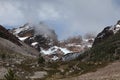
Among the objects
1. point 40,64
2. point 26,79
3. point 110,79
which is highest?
point 40,64

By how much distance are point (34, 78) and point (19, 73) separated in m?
8.39

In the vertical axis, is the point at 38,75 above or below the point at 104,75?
above

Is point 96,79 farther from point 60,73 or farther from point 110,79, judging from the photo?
point 60,73

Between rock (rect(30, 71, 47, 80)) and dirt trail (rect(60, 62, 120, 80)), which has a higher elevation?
rock (rect(30, 71, 47, 80))

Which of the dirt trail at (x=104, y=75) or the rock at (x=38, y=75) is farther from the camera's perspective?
the rock at (x=38, y=75)

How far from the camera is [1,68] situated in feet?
357

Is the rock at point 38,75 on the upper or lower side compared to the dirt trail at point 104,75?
upper

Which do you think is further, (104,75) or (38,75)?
(38,75)

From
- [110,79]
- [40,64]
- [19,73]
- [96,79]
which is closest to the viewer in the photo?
[110,79]

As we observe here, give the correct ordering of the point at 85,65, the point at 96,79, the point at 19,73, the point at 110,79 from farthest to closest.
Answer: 1. the point at 85,65
2. the point at 19,73
3. the point at 96,79
4. the point at 110,79

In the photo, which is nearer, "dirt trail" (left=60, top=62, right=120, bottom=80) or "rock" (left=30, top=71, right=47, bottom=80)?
"dirt trail" (left=60, top=62, right=120, bottom=80)

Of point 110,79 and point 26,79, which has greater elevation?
point 26,79

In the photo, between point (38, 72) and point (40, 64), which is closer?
point (38, 72)

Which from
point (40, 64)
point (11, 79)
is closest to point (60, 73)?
point (40, 64)
